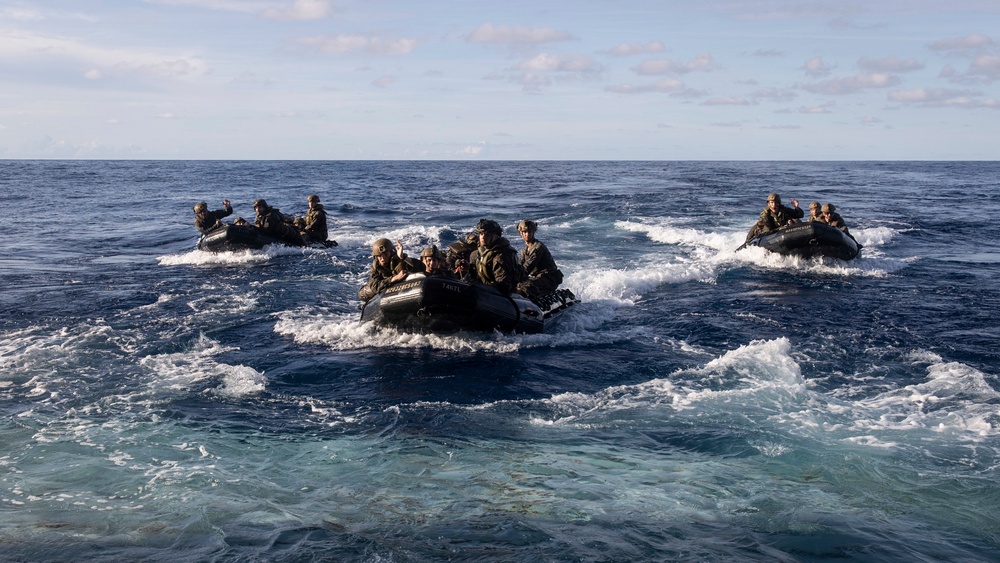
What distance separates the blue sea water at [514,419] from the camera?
7.14 metres

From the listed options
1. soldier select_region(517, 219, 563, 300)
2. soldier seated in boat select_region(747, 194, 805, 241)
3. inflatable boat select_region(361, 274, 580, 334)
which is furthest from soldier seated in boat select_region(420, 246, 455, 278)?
soldier seated in boat select_region(747, 194, 805, 241)

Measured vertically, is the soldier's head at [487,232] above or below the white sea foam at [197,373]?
above

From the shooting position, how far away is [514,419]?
1030 cm

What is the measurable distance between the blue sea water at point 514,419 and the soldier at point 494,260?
108 centimetres

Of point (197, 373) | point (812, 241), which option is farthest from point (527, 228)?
point (812, 241)

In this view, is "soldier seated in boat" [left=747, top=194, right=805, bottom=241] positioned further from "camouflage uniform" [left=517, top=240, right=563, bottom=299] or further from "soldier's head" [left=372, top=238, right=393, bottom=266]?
"soldier's head" [left=372, top=238, right=393, bottom=266]

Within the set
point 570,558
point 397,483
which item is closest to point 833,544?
point 570,558

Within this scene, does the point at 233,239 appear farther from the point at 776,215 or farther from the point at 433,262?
the point at 776,215

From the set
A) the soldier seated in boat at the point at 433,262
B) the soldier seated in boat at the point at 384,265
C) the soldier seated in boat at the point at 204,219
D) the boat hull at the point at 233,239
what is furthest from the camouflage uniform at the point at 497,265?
the soldier seated in boat at the point at 204,219

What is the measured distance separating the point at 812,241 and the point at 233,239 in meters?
15.7

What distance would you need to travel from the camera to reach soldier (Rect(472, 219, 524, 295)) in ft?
45.8

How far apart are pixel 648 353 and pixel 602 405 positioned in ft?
9.61

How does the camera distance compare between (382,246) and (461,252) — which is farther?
(461,252)

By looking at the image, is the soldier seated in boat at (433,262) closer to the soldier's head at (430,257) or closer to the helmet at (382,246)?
the soldier's head at (430,257)
